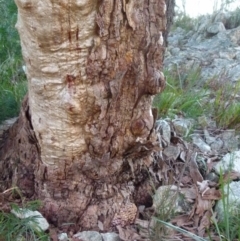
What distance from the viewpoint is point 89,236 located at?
2.09 metres

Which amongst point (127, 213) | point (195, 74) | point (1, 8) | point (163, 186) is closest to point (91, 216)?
point (127, 213)

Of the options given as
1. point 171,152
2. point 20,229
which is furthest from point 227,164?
point 20,229

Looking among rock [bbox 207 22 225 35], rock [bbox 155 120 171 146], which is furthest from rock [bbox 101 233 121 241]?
rock [bbox 207 22 225 35]

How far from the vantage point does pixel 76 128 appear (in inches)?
78.8

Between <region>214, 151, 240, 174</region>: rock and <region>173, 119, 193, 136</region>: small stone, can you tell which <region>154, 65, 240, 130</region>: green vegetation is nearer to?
<region>173, 119, 193, 136</region>: small stone

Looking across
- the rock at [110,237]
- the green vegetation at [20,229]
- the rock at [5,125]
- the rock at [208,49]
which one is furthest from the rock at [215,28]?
the green vegetation at [20,229]

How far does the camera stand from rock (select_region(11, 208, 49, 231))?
6.68ft

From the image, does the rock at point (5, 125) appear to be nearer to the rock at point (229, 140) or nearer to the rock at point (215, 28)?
the rock at point (229, 140)

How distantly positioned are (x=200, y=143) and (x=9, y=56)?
1.20 meters

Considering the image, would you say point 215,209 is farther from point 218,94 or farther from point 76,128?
point 218,94

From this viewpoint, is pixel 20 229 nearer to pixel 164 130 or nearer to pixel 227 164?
pixel 164 130

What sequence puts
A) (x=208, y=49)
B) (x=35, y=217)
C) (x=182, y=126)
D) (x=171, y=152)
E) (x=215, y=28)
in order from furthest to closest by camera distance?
1. (x=215, y=28)
2. (x=208, y=49)
3. (x=182, y=126)
4. (x=171, y=152)
5. (x=35, y=217)

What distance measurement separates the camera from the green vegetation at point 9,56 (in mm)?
2771

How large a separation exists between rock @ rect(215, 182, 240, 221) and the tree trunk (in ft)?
1.12
